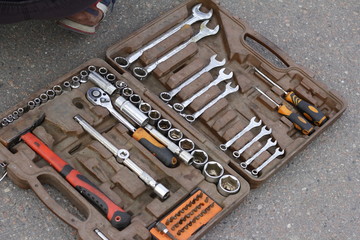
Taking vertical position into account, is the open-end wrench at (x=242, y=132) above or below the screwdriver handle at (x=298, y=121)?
below

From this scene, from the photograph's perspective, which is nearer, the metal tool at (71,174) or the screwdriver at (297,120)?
the metal tool at (71,174)

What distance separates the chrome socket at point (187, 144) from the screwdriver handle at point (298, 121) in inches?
17.6

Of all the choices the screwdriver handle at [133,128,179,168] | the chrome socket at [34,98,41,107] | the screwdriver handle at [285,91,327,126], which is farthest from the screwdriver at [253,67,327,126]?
the chrome socket at [34,98,41,107]

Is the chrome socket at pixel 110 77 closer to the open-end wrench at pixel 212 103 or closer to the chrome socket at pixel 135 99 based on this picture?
the chrome socket at pixel 135 99

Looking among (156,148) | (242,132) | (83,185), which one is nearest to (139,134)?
(156,148)

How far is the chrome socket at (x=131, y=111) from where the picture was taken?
2.28 m

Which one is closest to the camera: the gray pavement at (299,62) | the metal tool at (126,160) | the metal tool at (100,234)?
the metal tool at (100,234)

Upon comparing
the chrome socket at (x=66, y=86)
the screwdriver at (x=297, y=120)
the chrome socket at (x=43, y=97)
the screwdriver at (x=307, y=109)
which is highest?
the screwdriver at (x=307, y=109)

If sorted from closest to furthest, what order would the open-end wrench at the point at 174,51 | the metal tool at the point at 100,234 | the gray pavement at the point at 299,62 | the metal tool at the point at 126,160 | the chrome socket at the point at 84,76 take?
the metal tool at the point at 100,234, the metal tool at the point at 126,160, the gray pavement at the point at 299,62, the chrome socket at the point at 84,76, the open-end wrench at the point at 174,51

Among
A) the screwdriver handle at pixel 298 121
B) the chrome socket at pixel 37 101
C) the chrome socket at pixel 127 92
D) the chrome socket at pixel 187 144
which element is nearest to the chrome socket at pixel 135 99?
the chrome socket at pixel 127 92

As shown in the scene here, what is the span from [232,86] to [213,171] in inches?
18.2

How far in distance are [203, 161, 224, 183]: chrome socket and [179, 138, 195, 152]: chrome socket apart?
0.32 ft

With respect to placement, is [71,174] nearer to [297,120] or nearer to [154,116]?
[154,116]

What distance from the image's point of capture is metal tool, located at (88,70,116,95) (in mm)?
2330
